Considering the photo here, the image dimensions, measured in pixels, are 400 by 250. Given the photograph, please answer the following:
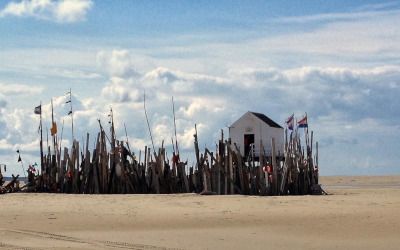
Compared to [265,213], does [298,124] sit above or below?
above

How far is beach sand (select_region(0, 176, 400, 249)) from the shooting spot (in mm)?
11742

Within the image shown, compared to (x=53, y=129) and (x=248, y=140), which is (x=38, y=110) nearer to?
(x=53, y=129)

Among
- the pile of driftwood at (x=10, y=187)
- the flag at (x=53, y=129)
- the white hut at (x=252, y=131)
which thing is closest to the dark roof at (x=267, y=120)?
the white hut at (x=252, y=131)

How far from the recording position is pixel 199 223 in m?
14.7

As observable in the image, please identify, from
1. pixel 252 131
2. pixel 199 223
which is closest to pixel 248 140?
pixel 252 131

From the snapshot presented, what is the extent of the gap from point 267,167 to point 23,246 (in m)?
12.0

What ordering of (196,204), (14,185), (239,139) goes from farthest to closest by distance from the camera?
(239,139) < (14,185) < (196,204)

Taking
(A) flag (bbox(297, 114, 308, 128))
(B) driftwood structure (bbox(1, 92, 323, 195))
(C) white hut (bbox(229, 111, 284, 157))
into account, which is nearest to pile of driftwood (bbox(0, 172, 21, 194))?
(B) driftwood structure (bbox(1, 92, 323, 195))

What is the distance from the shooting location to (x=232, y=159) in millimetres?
21922

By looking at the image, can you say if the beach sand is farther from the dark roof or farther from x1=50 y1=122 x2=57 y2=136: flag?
the dark roof

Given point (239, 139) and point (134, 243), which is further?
point (239, 139)

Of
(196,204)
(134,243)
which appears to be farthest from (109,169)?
(134,243)

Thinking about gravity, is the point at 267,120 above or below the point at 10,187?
above

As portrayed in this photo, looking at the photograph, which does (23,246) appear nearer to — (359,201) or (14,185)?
(359,201)
